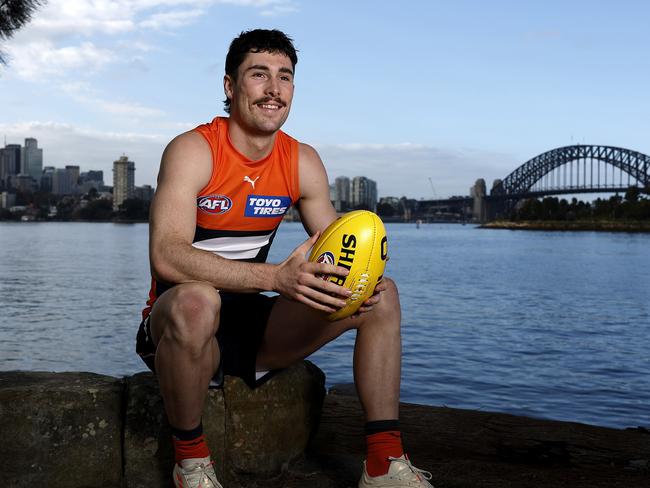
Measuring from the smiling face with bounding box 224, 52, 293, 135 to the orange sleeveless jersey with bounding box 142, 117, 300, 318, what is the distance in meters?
0.13

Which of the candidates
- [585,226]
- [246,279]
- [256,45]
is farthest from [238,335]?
[585,226]

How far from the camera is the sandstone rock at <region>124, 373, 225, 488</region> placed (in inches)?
117

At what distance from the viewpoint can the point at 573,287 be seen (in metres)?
26.3

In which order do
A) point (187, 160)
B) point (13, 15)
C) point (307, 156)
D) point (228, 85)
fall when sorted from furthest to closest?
point (13, 15)
point (307, 156)
point (228, 85)
point (187, 160)

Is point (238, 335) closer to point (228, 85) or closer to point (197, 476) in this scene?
point (197, 476)

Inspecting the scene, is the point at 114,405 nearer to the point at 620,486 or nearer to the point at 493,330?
the point at 620,486

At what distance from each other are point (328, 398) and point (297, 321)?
6.37ft

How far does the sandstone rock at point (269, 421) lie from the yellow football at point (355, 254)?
0.65 metres

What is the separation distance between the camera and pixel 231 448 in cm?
315

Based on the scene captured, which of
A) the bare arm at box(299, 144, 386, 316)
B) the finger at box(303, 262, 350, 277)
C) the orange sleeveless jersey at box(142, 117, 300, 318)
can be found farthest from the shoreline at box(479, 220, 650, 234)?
the finger at box(303, 262, 350, 277)

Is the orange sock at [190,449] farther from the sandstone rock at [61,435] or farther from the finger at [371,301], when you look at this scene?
the finger at [371,301]

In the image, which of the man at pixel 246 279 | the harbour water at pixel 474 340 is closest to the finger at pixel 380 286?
the man at pixel 246 279

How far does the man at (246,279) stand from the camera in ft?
8.36

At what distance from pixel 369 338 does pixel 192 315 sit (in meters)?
0.74
